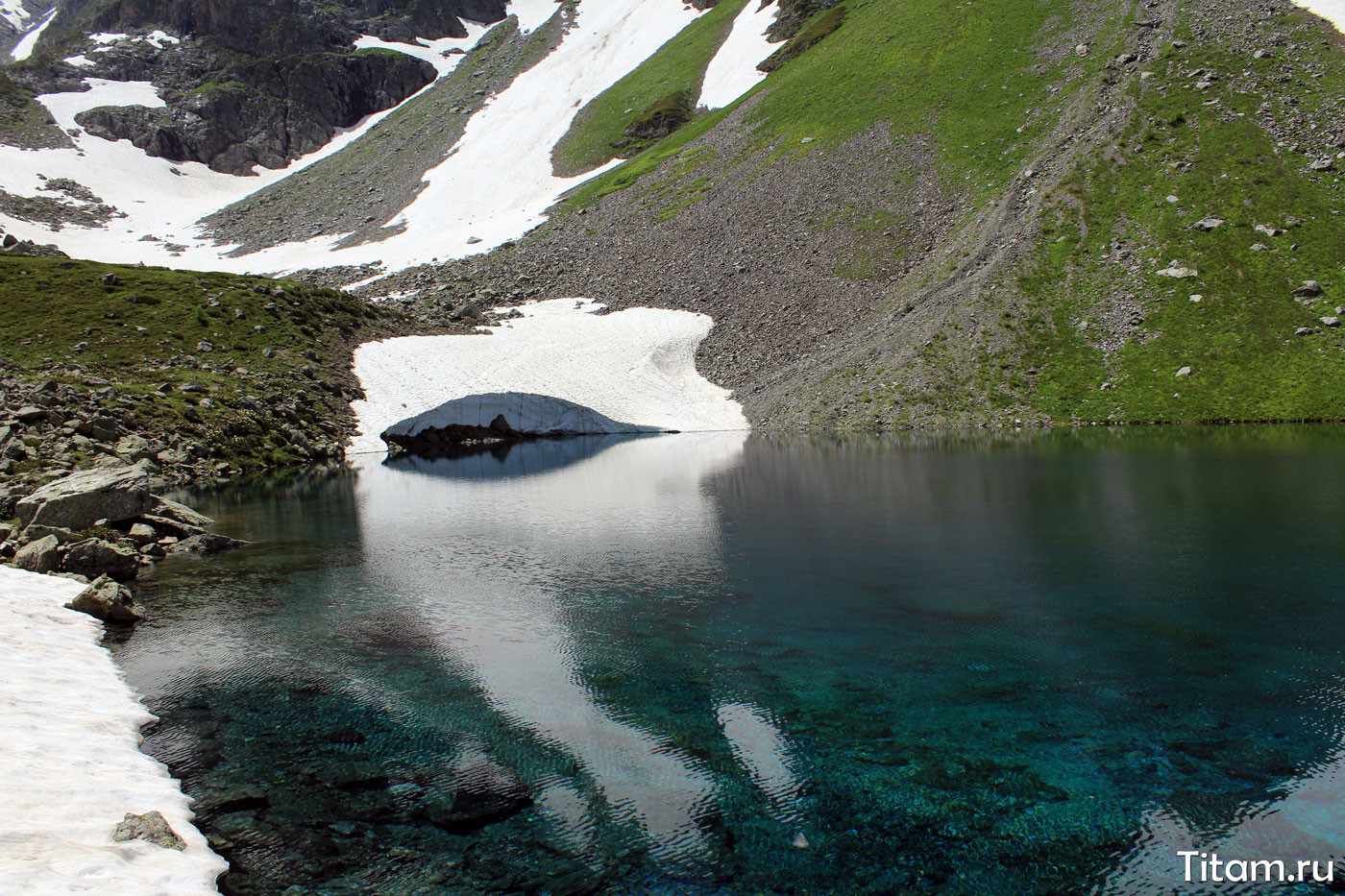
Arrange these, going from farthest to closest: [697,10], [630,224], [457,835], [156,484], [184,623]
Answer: [697,10]
[630,224]
[156,484]
[184,623]
[457,835]

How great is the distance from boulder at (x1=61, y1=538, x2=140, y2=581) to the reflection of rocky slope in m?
157

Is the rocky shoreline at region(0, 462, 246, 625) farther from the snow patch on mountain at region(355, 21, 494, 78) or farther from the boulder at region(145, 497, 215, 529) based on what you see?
the snow patch on mountain at region(355, 21, 494, 78)

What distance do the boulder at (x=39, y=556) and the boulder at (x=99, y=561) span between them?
37 centimetres

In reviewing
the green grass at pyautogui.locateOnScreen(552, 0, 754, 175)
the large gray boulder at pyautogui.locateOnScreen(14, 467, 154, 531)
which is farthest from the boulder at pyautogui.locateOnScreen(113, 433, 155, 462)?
the green grass at pyautogui.locateOnScreen(552, 0, 754, 175)

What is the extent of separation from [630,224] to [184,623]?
249ft

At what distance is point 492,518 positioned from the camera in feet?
87.3

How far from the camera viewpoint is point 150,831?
23.8 ft

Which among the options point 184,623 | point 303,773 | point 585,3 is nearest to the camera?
point 303,773

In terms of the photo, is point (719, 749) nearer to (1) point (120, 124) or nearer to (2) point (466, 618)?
(2) point (466, 618)

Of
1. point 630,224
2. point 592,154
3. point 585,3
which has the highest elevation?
point 585,3

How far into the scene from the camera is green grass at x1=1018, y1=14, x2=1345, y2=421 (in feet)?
154

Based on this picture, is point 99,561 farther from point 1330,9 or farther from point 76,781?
point 1330,9

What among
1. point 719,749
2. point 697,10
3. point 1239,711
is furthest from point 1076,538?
point 697,10

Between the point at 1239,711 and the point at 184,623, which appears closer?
the point at 1239,711
